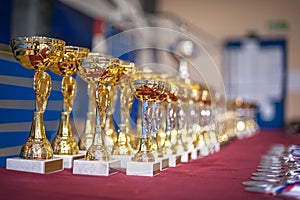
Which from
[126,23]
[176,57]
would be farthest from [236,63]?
[176,57]

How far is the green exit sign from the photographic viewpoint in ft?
23.9

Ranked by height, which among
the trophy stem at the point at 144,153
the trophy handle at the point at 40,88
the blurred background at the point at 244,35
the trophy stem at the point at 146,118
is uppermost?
the blurred background at the point at 244,35

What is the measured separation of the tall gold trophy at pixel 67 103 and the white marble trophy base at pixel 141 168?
225 millimetres

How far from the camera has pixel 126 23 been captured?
6.21 m

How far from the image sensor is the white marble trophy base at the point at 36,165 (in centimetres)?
114

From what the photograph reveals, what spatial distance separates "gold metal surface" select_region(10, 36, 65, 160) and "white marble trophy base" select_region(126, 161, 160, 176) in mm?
226

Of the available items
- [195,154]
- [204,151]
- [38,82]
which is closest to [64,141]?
[38,82]

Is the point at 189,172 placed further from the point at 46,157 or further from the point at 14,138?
the point at 14,138

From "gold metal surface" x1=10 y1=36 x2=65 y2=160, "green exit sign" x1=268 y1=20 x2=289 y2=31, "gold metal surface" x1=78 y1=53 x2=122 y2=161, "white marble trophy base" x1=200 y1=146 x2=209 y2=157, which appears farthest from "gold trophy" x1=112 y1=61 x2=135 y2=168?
"green exit sign" x1=268 y1=20 x2=289 y2=31

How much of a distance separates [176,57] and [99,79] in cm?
121

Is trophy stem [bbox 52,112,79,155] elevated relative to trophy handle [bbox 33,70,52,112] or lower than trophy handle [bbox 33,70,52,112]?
lower

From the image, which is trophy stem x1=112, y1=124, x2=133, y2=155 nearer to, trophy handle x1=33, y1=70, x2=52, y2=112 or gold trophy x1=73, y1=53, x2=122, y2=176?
gold trophy x1=73, y1=53, x2=122, y2=176

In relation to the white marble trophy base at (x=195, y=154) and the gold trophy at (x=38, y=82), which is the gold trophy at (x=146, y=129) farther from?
the white marble trophy base at (x=195, y=154)

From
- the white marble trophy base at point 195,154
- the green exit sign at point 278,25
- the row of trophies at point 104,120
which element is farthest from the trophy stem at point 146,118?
the green exit sign at point 278,25
